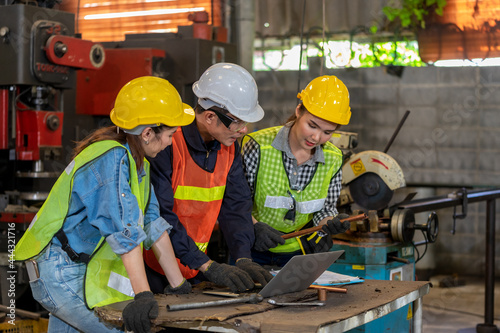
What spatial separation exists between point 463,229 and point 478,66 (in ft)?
3.98

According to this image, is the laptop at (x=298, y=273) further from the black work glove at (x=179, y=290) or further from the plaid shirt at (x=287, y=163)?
the plaid shirt at (x=287, y=163)

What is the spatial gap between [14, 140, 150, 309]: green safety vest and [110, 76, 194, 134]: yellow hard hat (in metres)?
0.08

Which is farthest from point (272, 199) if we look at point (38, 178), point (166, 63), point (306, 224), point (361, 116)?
point (361, 116)

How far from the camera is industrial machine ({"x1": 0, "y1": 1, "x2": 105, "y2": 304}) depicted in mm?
2955

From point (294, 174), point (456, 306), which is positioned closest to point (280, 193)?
point (294, 174)

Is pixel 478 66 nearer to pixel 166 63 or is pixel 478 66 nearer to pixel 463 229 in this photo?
pixel 463 229

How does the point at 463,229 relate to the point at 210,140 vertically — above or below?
below

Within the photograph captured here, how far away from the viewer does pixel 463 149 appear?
4891 mm

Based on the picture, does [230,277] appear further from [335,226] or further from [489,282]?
[489,282]

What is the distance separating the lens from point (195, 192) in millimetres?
2195

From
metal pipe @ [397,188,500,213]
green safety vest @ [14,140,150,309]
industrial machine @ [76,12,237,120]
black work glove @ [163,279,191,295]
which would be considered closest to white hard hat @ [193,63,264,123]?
green safety vest @ [14,140,150,309]

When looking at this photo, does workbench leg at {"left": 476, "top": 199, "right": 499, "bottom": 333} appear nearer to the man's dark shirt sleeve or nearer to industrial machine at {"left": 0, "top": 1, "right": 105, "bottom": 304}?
the man's dark shirt sleeve

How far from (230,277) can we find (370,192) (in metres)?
1.48

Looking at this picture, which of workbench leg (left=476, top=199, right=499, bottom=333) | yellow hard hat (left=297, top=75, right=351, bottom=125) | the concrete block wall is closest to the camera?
yellow hard hat (left=297, top=75, right=351, bottom=125)
